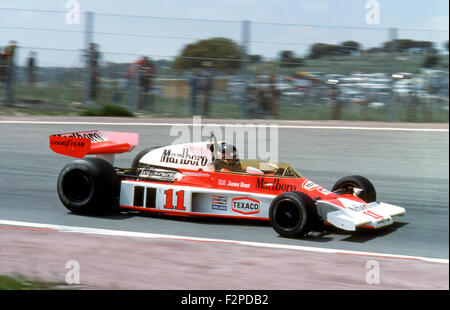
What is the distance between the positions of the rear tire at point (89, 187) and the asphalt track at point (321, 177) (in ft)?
0.52

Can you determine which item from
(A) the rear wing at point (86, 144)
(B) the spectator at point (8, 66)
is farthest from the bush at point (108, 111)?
(A) the rear wing at point (86, 144)

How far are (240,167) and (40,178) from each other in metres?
4.04

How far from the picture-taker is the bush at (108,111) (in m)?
15.3

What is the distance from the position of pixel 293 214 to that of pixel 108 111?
29.0 feet

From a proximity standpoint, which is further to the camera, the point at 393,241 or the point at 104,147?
the point at 104,147

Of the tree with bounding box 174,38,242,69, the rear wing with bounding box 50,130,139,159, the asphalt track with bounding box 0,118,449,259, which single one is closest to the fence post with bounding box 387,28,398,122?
the asphalt track with bounding box 0,118,449,259

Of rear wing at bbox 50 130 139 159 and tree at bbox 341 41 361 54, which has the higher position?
tree at bbox 341 41 361 54

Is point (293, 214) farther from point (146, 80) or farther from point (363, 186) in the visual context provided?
point (146, 80)

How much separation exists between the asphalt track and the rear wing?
0.80 meters

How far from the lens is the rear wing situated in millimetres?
8930

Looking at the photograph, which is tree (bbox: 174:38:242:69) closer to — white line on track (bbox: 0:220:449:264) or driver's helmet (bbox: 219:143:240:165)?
driver's helmet (bbox: 219:143:240:165)
